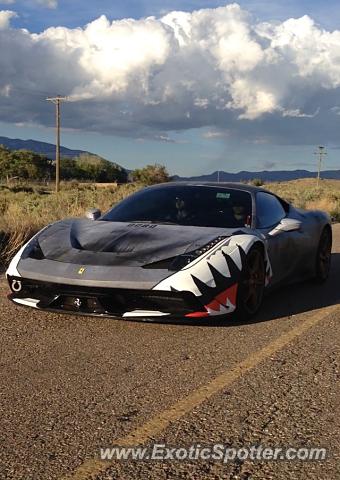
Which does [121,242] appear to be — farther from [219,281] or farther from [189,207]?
[189,207]

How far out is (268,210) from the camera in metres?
6.39

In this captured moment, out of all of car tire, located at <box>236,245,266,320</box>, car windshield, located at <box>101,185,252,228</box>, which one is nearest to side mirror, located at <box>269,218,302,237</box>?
car windshield, located at <box>101,185,252,228</box>

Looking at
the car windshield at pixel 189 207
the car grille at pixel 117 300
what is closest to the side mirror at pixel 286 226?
the car windshield at pixel 189 207

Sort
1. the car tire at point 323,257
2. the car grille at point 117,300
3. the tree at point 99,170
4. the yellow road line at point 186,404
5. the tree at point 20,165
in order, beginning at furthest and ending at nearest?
the tree at point 99,170, the tree at point 20,165, the car tire at point 323,257, the car grille at point 117,300, the yellow road line at point 186,404

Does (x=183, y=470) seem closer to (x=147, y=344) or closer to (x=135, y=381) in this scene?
(x=135, y=381)

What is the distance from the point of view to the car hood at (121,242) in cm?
488

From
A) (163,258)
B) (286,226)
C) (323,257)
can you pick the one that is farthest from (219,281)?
(323,257)

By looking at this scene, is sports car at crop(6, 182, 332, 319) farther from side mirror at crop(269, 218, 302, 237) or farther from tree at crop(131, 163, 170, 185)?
tree at crop(131, 163, 170, 185)

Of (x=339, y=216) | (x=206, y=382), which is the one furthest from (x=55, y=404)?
(x=339, y=216)

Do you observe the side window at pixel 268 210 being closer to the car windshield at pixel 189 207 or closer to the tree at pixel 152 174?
the car windshield at pixel 189 207

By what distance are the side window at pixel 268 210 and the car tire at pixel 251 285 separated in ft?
1.70

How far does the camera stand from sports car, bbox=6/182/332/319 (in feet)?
15.4

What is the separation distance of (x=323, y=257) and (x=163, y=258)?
3281 mm

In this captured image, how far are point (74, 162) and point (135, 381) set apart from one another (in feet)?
260
